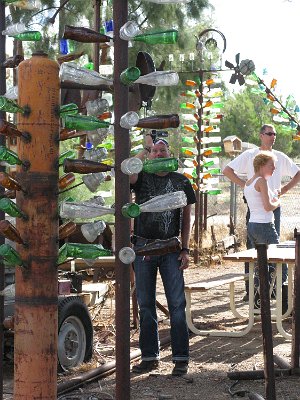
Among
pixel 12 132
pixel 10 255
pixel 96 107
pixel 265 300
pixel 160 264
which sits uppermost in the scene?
pixel 96 107

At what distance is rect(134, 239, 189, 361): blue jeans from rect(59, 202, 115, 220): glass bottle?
3232 mm

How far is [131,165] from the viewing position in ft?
11.1

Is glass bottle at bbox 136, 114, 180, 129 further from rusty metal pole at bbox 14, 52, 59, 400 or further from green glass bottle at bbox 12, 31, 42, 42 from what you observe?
green glass bottle at bbox 12, 31, 42, 42

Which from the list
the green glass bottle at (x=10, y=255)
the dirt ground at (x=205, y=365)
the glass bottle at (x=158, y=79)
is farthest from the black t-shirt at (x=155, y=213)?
the green glass bottle at (x=10, y=255)

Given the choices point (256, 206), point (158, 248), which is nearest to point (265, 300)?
point (158, 248)

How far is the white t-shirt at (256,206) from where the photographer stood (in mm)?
8672

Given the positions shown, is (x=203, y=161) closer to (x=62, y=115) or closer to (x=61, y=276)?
(x=61, y=276)

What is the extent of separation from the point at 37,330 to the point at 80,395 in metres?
2.69

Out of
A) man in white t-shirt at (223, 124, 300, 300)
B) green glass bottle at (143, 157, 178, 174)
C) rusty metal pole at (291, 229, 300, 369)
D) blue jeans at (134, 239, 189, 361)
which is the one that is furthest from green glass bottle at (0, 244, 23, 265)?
man in white t-shirt at (223, 124, 300, 300)

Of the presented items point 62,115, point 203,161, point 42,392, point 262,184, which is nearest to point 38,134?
point 62,115

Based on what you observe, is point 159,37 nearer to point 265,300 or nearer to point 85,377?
point 265,300

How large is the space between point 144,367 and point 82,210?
355cm

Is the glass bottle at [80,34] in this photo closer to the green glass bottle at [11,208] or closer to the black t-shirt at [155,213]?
the green glass bottle at [11,208]

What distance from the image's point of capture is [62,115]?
352 cm
